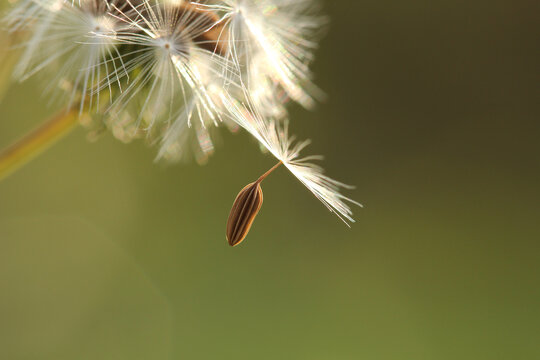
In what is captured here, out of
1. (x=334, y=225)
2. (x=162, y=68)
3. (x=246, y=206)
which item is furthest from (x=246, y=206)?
(x=334, y=225)

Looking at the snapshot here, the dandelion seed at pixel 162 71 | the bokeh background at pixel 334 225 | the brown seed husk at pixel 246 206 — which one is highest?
the bokeh background at pixel 334 225

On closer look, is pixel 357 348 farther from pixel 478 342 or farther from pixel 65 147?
pixel 65 147

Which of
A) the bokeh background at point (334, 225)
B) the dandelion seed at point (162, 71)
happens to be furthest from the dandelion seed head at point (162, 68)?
the bokeh background at point (334, 225)

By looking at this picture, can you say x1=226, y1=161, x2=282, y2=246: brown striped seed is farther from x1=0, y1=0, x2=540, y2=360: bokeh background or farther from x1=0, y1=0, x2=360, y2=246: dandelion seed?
x1=0, y1=0, x2=540, y2=360: bokeh background

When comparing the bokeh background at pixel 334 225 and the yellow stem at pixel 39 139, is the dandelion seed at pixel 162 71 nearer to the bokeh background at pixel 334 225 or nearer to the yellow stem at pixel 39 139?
the yellow stem at pixel 39 139

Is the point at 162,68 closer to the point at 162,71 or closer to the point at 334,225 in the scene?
the point at 162,71

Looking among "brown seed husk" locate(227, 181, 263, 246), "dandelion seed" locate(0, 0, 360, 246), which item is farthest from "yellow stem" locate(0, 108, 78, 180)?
"brown seed husk" locate(227, 181, 263, 246)

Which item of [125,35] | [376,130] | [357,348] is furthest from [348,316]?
[125,35]
